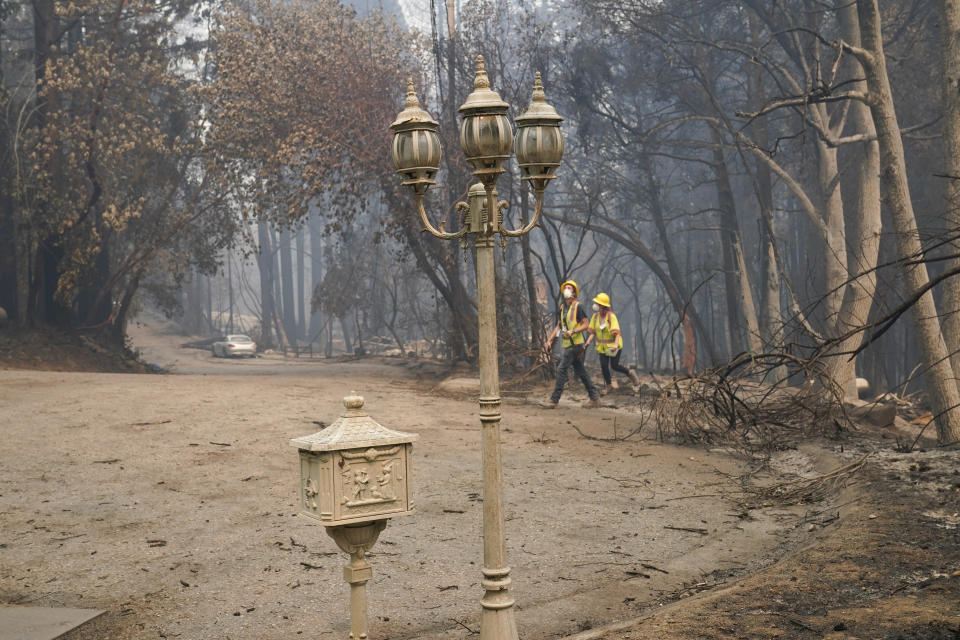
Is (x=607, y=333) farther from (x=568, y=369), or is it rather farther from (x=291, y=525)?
(x=291, y=525)

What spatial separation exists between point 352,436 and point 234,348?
4175cm

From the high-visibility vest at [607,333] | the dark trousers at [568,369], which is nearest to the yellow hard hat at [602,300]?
the high-visibility vest at [607,333]

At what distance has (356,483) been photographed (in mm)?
4941

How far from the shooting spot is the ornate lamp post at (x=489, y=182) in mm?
5547

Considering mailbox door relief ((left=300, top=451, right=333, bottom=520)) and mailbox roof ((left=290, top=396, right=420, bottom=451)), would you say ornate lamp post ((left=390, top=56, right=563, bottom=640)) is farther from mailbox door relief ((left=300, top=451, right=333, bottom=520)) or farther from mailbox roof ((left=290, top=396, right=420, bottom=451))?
mailbox door relief ((left=300, top=451, right=333, bottom=520))

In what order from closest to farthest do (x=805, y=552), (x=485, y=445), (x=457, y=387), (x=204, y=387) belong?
(x=485, y=445)
(x=805, y=552)
(x=204, y=387)
(x=457, y=387)

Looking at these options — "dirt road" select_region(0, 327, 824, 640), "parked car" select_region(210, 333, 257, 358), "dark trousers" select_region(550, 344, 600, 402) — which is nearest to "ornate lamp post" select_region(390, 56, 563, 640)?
"dirt road" select_region(0, 327, 824, 640)

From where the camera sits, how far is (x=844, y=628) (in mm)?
5340

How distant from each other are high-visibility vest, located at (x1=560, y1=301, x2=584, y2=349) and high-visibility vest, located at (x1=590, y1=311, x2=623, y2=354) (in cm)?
88

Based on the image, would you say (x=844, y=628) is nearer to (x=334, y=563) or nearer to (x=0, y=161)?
(x=334, y=563)

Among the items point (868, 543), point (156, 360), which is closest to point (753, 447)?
point (868, 543)

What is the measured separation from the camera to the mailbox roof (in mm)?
4887

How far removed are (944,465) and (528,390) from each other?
11733mm

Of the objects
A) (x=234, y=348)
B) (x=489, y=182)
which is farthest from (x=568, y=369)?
(x=234, y=348)
